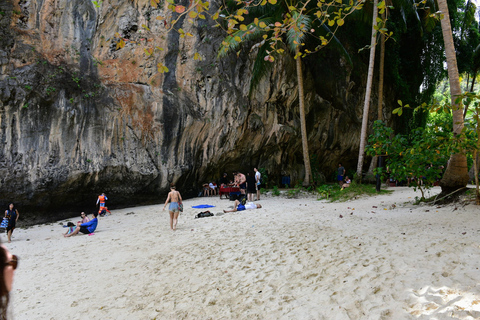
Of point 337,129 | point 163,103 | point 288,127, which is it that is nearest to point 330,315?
point 163,103

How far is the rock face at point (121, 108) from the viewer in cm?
1120

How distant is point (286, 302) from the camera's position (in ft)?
12.0

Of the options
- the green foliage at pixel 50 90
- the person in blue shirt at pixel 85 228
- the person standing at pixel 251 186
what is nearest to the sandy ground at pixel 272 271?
the person in blue shirt at pixel 85 228

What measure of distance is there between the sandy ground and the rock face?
4582 mm

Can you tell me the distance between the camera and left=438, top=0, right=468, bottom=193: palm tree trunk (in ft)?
22.8

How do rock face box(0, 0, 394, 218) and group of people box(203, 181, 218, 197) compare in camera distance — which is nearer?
rock face box(0, 0, 394, 218)

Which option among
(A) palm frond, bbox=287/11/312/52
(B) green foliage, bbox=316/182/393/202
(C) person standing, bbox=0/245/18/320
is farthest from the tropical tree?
(C) person standing, bbox=0/245/18/320

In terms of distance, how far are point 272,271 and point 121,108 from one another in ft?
35.3

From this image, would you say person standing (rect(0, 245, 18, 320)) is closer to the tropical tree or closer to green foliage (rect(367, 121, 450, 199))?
the tropical tree

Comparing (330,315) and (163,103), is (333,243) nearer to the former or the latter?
(330,315)

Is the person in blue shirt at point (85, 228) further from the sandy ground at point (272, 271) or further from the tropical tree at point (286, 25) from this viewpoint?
the tropical tree at point (286, 25)

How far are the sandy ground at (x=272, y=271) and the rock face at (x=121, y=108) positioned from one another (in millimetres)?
4582

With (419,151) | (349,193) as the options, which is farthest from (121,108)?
(419,151)

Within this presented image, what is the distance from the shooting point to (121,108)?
13000 mm
